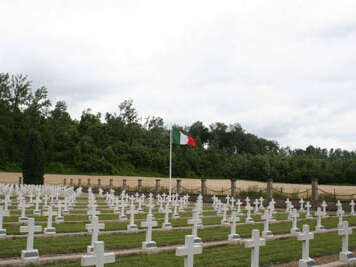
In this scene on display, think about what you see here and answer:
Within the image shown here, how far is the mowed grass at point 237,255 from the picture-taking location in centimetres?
748

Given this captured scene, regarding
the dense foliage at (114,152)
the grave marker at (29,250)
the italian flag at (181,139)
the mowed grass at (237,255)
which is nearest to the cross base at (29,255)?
the grave marker at (29,250)

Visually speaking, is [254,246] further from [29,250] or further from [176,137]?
[176,137]

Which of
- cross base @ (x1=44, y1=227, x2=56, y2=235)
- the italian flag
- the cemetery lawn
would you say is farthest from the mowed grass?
the italian flag

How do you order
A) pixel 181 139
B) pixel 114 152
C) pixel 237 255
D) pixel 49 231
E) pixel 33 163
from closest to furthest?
pixel 237 255 → pixel 49 231 → pixel 181 139 → pixel 33 163 → pixel 114 152

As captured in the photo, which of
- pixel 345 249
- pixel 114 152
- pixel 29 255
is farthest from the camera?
pixel 114 152

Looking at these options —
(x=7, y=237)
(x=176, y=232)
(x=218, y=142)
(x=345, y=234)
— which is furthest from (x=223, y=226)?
(x=218, y=142)

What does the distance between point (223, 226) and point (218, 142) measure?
8828 cm

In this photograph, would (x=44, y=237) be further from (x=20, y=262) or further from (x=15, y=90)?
(x=15, y=90)

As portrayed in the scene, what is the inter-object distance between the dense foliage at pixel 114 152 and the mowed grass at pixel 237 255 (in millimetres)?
48005

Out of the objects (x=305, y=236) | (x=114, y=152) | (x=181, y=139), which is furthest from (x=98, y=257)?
(x=114, y=152)

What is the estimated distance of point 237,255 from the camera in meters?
8.39

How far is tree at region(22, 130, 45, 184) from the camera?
3306 centimetres

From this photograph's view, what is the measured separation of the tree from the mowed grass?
2677 cm

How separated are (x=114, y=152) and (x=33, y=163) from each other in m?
35.7
